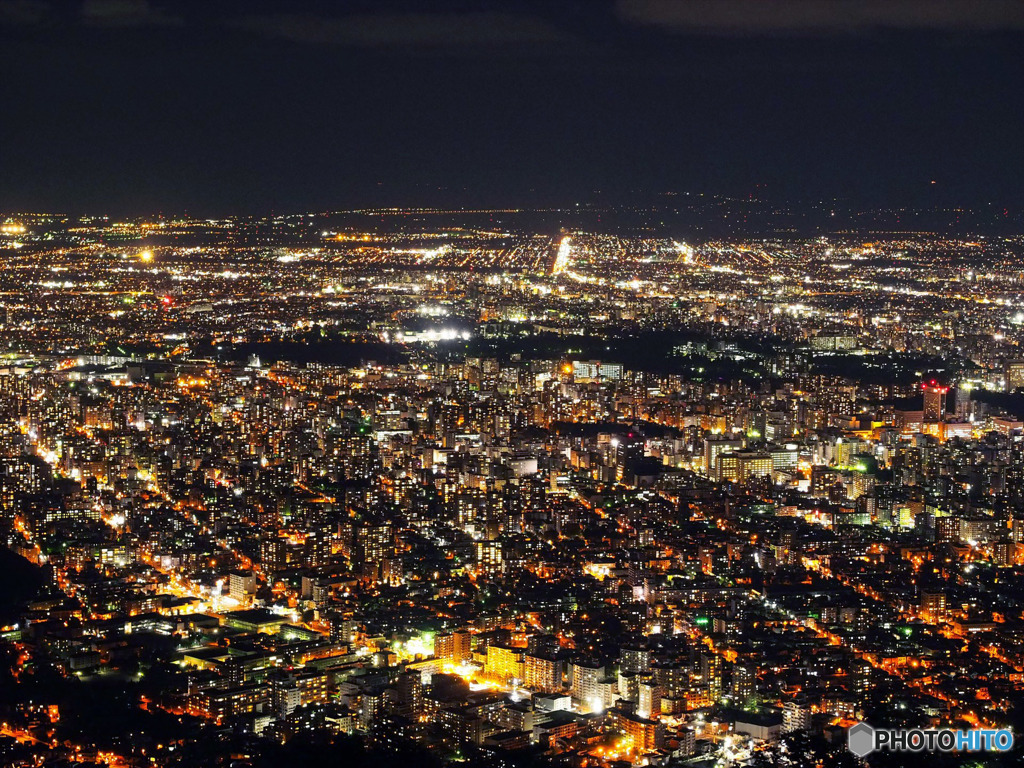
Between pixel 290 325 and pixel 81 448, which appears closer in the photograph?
pixel 81 448

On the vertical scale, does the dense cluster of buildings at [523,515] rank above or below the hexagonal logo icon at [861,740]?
below

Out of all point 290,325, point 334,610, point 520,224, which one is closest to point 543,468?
point 334,610

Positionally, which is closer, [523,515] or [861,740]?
[861,740]

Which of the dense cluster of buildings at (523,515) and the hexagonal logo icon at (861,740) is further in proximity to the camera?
the dense cluster of buildings at (523,515)

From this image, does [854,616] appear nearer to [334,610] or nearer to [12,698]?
[334,610]

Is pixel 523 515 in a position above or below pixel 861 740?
below
